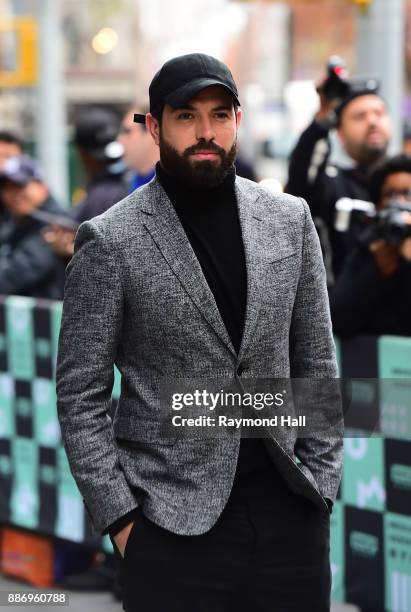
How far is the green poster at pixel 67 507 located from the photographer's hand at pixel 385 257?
1963 mm

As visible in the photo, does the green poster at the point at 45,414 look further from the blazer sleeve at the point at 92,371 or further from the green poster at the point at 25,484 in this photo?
the blazer sleeve at the point at 92,371

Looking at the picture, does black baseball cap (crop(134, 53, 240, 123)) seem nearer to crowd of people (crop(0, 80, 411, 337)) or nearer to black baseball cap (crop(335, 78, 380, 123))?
crowd of people (crop(0, 80, 411, 337))

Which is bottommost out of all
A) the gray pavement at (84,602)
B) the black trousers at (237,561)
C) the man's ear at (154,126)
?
the gray pavement at (84,602)

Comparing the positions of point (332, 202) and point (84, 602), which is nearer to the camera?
point (332, 202)

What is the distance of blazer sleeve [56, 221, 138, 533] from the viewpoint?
2904 millimetres

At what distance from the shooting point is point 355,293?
4.86 metres

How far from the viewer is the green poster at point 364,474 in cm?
482

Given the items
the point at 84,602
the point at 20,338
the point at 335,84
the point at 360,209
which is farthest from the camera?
the point at 20,338

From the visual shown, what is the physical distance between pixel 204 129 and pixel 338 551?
2.64 metres

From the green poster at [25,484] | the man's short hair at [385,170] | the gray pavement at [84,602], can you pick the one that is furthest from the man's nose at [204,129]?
the green poster at [25,484]

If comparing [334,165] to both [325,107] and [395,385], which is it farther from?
[395,385]

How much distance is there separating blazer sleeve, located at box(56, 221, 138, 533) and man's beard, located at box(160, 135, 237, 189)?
0.76ft

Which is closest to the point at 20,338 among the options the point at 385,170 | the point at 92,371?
the point at 385,170

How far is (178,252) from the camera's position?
2928 mm
